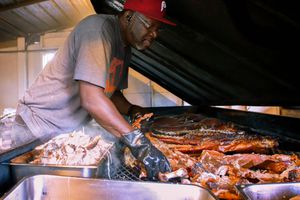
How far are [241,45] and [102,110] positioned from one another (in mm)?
1235

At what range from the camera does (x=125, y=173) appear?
1306 mm

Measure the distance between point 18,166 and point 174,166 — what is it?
2.56 ft

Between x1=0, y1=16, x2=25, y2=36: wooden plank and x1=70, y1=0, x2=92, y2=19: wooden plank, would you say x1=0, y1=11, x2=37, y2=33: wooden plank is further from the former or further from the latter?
x1=70, y1=0, x2=92, y2=19: wooden plank

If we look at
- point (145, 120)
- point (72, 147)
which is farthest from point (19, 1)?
point (72, 147)

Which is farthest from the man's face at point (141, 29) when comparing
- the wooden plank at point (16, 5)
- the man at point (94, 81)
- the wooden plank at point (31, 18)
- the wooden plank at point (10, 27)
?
the wooden plank at point (10, 27)

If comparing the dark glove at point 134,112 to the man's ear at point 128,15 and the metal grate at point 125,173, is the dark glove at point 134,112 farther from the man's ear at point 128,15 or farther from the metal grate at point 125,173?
the metal grate at point 125,173

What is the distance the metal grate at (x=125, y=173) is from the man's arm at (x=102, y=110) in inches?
7.8

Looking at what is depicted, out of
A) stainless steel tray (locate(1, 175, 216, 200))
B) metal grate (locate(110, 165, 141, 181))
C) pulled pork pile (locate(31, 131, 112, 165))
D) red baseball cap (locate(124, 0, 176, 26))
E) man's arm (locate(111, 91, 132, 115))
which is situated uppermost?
red baseball cap (locate(124, 0, 176, 26))

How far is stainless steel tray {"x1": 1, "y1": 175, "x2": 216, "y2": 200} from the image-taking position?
2.92 feet

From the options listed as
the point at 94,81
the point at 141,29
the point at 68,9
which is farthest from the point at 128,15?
the point at 68,9

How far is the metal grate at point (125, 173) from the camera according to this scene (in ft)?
4.08

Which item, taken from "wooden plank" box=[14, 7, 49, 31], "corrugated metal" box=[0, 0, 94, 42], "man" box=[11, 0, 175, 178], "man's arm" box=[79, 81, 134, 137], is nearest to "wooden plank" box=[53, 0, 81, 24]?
"corrugated metal" box=[0, 0, 94, 42]

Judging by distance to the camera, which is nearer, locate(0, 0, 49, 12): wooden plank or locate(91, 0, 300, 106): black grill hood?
locate(91, 0, 300, 106): black grill hood

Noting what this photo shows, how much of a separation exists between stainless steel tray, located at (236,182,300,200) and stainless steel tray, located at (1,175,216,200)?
19 centimetres
